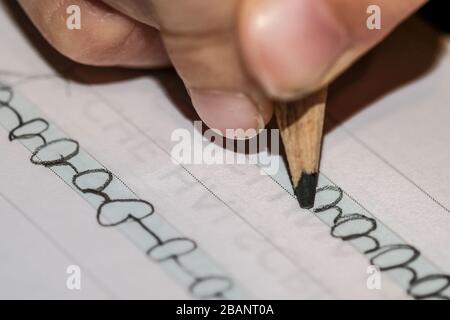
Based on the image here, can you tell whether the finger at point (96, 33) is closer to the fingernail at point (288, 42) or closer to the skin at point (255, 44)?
the skin at point (255, 44)

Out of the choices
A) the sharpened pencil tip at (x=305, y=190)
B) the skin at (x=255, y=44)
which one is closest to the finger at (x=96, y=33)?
the skin at (x=255, y=44)

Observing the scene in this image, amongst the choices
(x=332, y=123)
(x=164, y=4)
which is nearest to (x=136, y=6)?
(x=164, y=4)

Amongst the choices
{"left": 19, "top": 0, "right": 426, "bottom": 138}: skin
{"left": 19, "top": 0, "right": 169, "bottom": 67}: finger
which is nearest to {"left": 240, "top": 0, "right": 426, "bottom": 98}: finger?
{"left": 19, "top": 0, "right": 426, "bottom": 138}: skin

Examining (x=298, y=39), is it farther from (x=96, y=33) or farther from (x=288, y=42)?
(x=96, y=33)

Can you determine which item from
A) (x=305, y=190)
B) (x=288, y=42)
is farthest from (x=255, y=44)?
(x=305, y=190)

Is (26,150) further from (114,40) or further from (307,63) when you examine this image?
(307,63)
